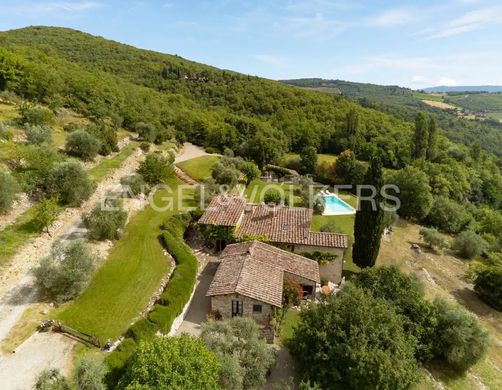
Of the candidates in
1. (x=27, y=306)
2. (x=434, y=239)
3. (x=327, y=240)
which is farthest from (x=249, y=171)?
(x=27, y=306)

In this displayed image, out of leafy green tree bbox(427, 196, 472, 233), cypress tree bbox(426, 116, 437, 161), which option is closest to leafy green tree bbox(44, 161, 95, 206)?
leafy green tree bbox(427, 196, 472, 233)

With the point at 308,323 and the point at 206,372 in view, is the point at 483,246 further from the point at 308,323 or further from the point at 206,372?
the point at 206,372

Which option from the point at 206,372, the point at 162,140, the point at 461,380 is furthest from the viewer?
the point at 162,140

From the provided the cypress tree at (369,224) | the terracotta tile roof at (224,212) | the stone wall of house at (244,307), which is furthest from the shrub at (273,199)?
the stone wall of house at (244,307)

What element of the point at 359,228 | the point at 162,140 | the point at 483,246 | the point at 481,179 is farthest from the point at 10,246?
the point at 481,179

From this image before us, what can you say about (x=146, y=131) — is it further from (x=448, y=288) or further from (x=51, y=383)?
(x=51, y=383)

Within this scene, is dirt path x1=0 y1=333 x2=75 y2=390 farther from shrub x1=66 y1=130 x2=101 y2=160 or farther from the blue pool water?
the blue pool water
